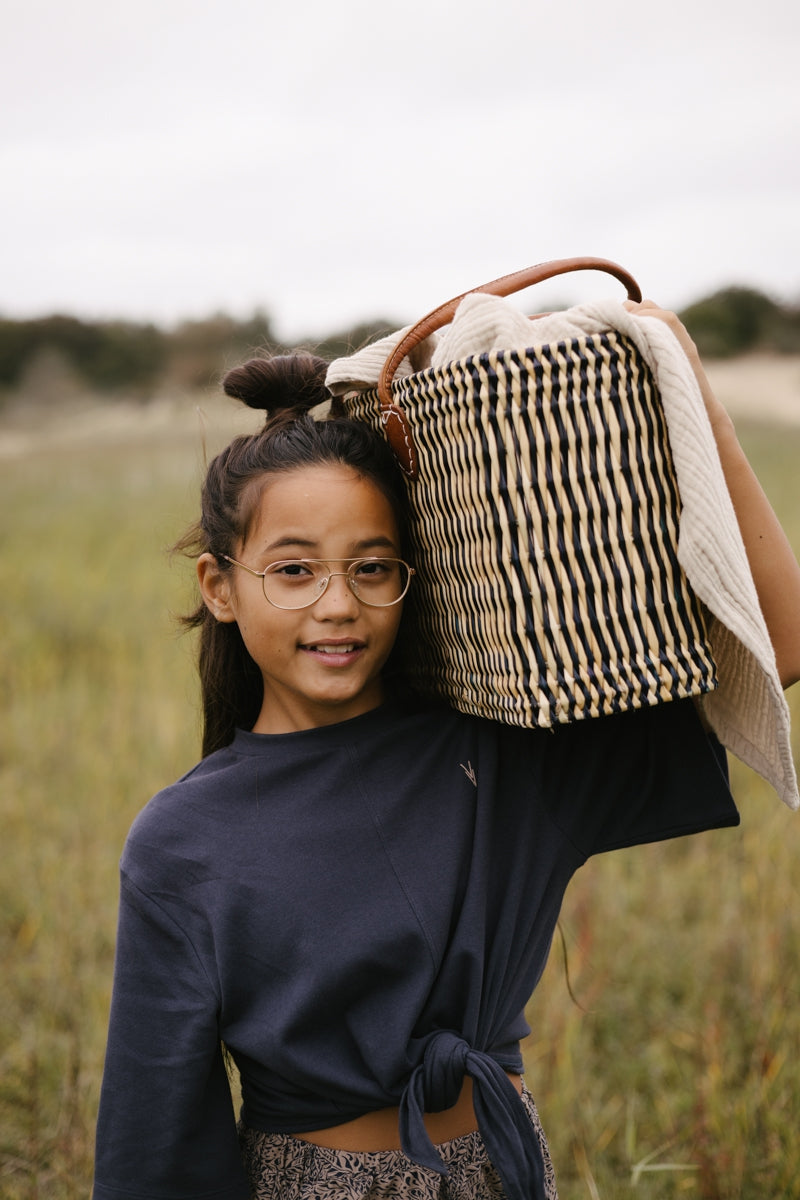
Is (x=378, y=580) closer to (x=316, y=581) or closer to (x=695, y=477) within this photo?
(x=316, y=581)

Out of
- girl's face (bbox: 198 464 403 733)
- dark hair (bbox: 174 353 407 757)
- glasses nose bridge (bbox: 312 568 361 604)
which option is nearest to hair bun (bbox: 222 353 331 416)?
dark hair (bbox: 174 353 407 757)

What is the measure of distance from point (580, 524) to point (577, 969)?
1925 mm

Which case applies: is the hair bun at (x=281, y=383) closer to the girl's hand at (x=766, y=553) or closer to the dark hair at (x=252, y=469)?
the dark hair at (x=252, y=469)

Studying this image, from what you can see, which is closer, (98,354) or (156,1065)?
(156,1065)

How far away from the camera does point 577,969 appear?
8.87 feet

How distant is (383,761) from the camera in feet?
4.52

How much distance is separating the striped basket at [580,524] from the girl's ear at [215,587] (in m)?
0.48

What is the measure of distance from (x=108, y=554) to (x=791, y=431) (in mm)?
8419

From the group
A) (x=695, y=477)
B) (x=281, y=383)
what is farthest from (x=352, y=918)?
(x=281, y=383)

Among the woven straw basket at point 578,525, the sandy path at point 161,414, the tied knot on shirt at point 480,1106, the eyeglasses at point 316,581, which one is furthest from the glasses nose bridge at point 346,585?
the sandy path at point 161,414

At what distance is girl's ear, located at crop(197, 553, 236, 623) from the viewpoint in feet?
4.88

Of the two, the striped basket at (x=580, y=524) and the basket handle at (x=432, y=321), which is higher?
the basket handle at (x=432, y=321)

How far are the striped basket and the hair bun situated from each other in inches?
17.6

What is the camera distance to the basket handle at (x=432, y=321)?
4.00 feet
